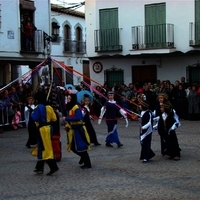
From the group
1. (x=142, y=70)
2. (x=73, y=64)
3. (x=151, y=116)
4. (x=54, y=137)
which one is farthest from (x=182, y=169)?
(x=73, y=64)

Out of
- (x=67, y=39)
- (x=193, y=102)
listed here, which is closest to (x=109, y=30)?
(x=193, y=102)

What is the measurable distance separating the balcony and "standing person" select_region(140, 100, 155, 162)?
45.6 ft

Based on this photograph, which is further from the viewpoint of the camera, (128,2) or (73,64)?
(73,64)

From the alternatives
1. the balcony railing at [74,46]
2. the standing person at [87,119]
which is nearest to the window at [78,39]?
the balcony railing at [74,46]

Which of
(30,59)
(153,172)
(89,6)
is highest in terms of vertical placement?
(89,6)

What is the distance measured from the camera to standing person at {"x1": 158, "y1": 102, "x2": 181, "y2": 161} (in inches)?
433

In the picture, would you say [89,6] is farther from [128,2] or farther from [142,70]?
[142,70]

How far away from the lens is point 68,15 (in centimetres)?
3850

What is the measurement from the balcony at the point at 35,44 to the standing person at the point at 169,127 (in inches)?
544

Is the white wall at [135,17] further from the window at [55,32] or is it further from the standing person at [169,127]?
the standing person at [169,127]

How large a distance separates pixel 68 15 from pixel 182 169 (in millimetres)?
30334

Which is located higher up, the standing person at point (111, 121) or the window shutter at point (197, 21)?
the window shutter at point (197, 21)

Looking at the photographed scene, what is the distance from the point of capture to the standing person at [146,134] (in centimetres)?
1070

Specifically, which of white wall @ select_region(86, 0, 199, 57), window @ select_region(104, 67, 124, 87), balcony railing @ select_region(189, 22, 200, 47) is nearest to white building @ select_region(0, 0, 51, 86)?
white wall @ select_region(86, 0, 199, 57)
